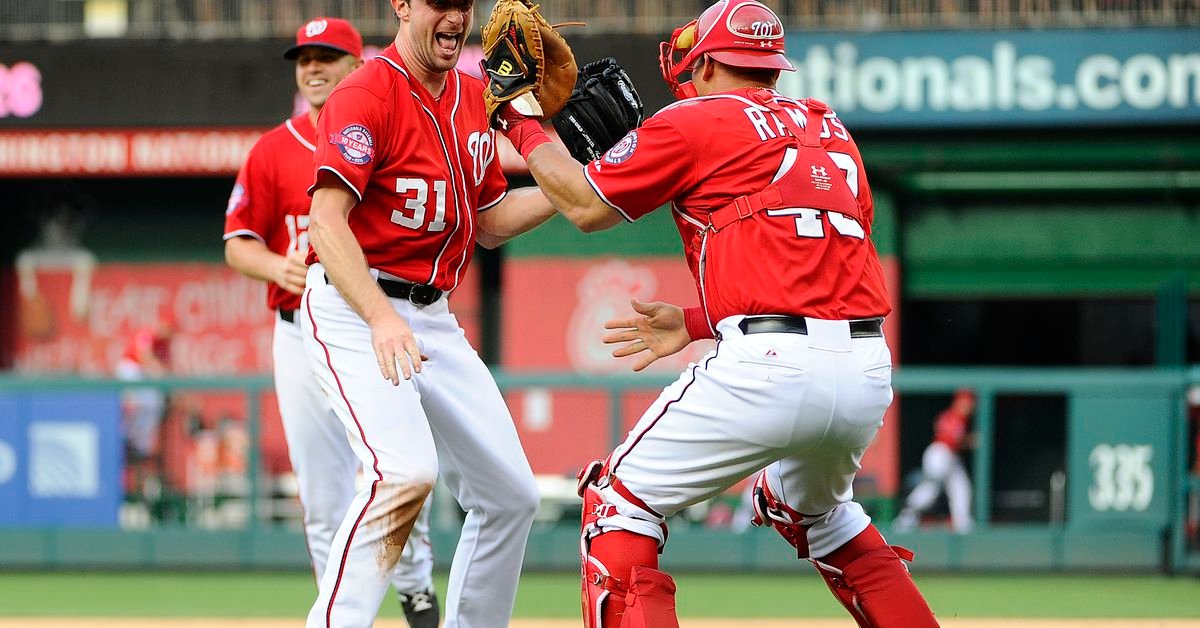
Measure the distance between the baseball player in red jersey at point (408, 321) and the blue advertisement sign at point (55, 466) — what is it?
16.9ft

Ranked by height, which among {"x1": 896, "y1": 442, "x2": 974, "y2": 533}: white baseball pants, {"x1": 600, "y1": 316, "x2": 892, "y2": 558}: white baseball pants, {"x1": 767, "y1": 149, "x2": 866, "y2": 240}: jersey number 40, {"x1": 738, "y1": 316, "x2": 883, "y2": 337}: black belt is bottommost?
{"x1": 896, "y1": 442, "x2": 974, "y2": 533}: white baseball pants

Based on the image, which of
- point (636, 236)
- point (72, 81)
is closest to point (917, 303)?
point (636, 236)

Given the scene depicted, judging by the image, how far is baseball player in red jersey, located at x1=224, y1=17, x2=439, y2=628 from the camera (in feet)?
17.0

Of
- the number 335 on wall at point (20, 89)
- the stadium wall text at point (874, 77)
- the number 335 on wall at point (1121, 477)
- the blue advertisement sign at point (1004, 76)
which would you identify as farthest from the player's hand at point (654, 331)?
the number 335 on wall at point (20, 89)

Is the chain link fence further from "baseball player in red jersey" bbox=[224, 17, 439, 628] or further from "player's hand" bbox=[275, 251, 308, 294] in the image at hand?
"player's hand" bbox=[275, 251, 308, 294]

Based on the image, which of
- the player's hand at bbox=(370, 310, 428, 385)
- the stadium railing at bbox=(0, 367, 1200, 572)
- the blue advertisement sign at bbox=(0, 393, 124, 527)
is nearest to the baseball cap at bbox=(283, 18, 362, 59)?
the player's hand at bbox=(370, 310, 428, 385)

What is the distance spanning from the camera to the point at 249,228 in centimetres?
544

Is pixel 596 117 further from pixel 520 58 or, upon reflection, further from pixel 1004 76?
pixel 1004 76

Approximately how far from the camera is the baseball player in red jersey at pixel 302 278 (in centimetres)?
517

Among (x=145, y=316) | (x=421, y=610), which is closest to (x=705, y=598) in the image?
(x=421, y=610)

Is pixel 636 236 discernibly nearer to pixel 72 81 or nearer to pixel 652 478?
pixel 72 81

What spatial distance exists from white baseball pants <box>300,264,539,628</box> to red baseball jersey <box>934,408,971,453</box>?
4826mm

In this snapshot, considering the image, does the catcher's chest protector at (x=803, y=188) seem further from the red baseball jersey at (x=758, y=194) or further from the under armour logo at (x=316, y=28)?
the under armour logo at (x=316, y=28)

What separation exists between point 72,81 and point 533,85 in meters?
9.20
